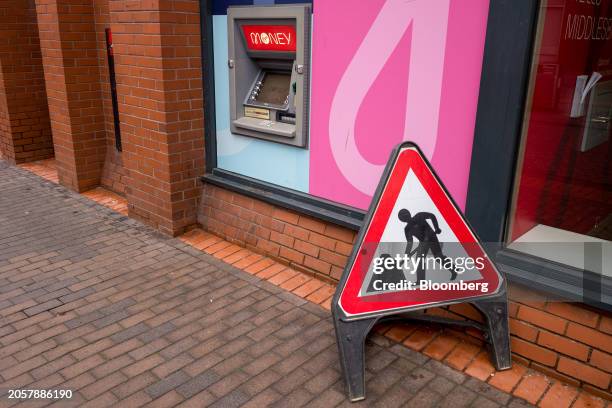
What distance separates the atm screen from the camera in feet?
13.3

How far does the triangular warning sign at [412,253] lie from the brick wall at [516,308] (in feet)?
1.00

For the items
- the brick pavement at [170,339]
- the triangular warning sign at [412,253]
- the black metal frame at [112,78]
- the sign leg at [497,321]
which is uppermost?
the black metal frame at [112,78]

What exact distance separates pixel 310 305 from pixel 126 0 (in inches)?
116

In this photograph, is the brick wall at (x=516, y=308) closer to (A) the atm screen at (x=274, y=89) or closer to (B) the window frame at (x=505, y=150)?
(B) the window frame at (x=505, y=150)

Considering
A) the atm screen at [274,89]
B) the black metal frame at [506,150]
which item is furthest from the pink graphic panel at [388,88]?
the atm screen at [274,89]

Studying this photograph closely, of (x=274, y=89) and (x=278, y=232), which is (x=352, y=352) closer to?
(x=278, y=232)

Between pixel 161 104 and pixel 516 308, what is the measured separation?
3103 millimetres

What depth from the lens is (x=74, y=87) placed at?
18.2 feet

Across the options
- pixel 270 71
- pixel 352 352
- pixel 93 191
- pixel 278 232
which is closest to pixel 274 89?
pixel 270 71

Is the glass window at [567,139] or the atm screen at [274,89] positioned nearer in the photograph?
the glass window at [567,139]

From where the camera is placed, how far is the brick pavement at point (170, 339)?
106 inches

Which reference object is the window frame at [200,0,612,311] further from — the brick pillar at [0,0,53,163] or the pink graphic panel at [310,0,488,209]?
the brick pillar at [0,0,53,163]

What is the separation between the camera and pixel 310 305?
11.6ft

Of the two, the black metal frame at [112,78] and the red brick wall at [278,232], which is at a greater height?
the black metal frame at [112,78]
